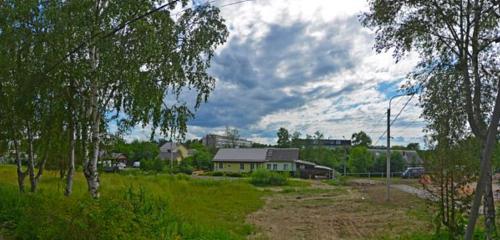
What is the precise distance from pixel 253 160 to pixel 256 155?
155 cm

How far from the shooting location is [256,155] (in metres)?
70.4

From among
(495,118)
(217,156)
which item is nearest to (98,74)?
(495,118)

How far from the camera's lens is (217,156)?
232 feet

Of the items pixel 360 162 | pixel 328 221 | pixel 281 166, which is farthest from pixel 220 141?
pixel 328 221

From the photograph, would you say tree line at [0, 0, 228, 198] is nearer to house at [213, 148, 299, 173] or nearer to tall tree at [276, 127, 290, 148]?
house at [213, 148, 299, 173]

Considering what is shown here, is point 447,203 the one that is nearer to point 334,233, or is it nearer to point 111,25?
point 334,233

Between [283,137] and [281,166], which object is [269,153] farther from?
[283,137]

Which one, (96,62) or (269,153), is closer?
(96,62)

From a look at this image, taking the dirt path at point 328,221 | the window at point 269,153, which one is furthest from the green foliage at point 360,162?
the dirt path at point 328,221

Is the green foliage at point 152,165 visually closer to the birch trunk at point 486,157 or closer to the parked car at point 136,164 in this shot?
the parked car at point 136,164

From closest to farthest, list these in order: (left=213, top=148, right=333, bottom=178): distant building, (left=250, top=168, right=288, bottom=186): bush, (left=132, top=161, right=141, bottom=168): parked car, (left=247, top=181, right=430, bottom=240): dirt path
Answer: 1. (left=247, top=181, right=430, bottom=240): dirt path
2. (left=250, top=168, right=288, bottom=186): bush
3. (left=132, top=161, right=141, bottom=168): parked car
4. (left=213, top=148, right=333, bottom=178): distant building

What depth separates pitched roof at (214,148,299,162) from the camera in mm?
69062

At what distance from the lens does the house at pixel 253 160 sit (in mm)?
68625

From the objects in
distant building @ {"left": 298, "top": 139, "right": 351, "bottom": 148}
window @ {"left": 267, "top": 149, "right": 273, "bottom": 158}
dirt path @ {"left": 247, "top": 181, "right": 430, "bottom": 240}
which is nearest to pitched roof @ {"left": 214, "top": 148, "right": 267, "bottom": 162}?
window @ {"left": 267, "top": 149, "right": 273, "bottom": 158}
